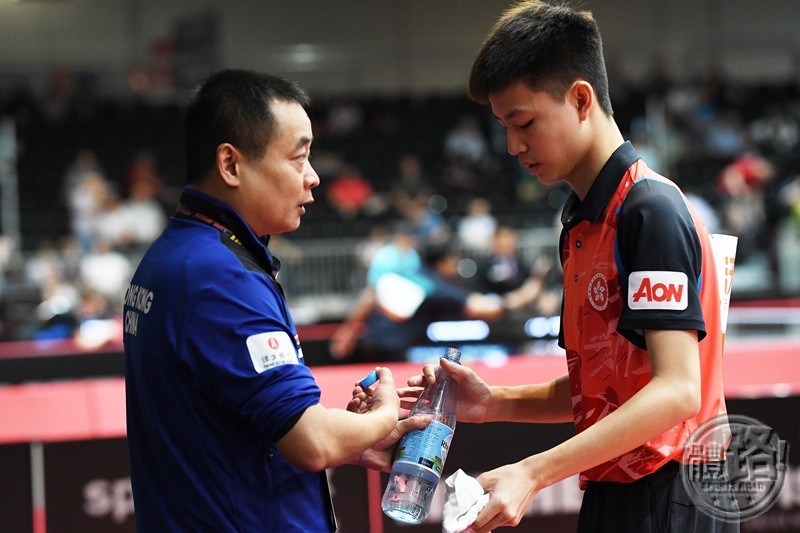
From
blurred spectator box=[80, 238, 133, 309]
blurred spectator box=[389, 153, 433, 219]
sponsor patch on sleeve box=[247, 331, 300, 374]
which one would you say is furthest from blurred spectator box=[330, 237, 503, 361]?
sponsor patch on sleeve box=[247, 331, 300, 374]

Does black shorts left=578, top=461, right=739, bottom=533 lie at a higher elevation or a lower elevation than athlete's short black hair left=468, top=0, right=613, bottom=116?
lower

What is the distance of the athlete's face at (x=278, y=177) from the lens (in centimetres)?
248

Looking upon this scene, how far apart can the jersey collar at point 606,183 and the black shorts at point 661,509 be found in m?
0.60

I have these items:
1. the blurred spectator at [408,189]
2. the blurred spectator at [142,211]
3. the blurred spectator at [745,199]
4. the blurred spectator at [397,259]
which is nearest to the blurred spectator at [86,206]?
the blurred spectator at [142,211]

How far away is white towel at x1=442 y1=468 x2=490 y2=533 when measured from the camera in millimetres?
2129

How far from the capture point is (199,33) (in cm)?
1789

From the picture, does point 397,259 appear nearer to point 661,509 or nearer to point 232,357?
point 661,509

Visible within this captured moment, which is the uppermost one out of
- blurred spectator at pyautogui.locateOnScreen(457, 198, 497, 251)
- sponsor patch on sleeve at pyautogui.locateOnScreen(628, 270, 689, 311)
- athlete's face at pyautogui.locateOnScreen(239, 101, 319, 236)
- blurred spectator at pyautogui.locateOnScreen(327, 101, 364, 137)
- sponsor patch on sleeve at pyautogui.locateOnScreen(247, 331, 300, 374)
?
athlete's face at pyautogui.locateOnScreen(239, 101, 319, 236)

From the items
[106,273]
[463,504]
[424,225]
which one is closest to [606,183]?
Result: [463,504]

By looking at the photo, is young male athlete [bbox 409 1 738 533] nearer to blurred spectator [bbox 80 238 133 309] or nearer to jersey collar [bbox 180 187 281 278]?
jersey collar [bbox 180 187 281 278]

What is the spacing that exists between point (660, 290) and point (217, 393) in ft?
3.18

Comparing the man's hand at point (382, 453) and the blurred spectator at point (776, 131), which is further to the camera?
the blurred spectator at point (776, 131)

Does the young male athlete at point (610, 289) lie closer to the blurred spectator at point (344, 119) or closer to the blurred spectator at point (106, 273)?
the blurred spectator at point (106, 273)

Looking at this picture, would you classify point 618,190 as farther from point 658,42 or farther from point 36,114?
point 658,42
